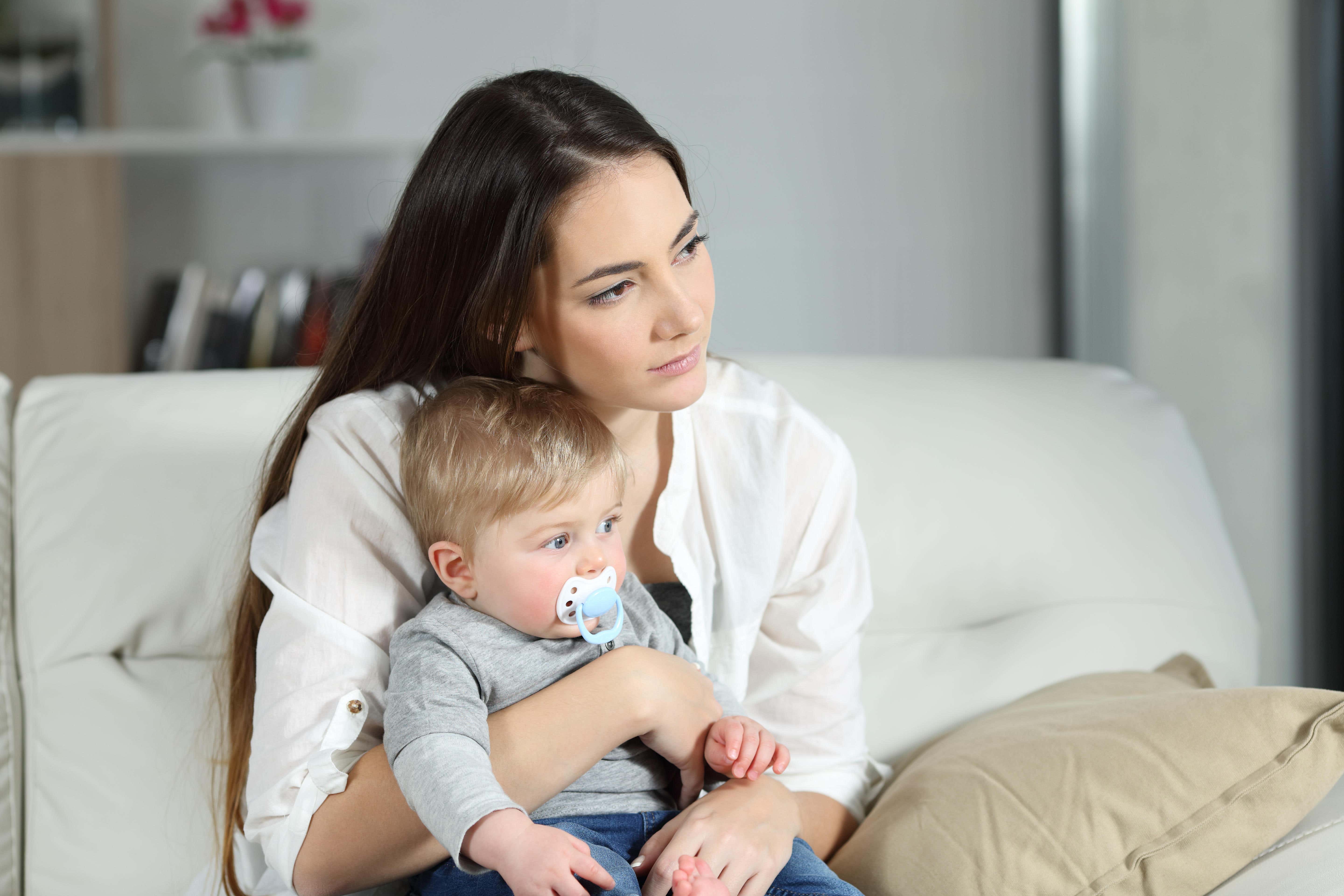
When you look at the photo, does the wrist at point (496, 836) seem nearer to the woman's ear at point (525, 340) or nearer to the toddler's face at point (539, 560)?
the toddler's face at point (539, 560)

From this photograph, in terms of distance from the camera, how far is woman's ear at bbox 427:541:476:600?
990 millimetres

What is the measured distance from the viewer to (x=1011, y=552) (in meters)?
1.51

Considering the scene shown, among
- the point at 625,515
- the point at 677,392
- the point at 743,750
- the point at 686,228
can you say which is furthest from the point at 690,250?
the point at 743,750

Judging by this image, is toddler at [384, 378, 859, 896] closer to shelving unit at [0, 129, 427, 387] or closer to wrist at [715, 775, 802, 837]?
wrist at [715, 775, 802, 837]

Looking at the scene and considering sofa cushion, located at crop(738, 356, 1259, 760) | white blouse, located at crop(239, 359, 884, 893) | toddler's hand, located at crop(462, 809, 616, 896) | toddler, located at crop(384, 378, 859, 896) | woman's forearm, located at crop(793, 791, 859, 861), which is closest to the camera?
toddler's hand, located at crop(462, 809, 616, 896)

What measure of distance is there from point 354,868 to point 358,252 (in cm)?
237

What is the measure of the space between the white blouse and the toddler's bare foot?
316 mm

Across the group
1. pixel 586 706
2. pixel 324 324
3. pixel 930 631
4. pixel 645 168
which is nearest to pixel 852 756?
pixel 930 631

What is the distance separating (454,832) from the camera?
0.82m

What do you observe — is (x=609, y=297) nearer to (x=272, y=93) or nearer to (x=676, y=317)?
(x=676, y=317)

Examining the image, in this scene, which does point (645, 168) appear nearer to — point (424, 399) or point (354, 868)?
point (424, 399)

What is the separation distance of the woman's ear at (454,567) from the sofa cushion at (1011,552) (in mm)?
657

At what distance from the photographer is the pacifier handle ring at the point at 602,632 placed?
→ 3.20 feet

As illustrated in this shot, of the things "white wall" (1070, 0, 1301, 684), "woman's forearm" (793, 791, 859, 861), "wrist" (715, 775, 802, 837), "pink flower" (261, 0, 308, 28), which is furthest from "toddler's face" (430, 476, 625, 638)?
"pink flower" (261, 0, 308, 28)
